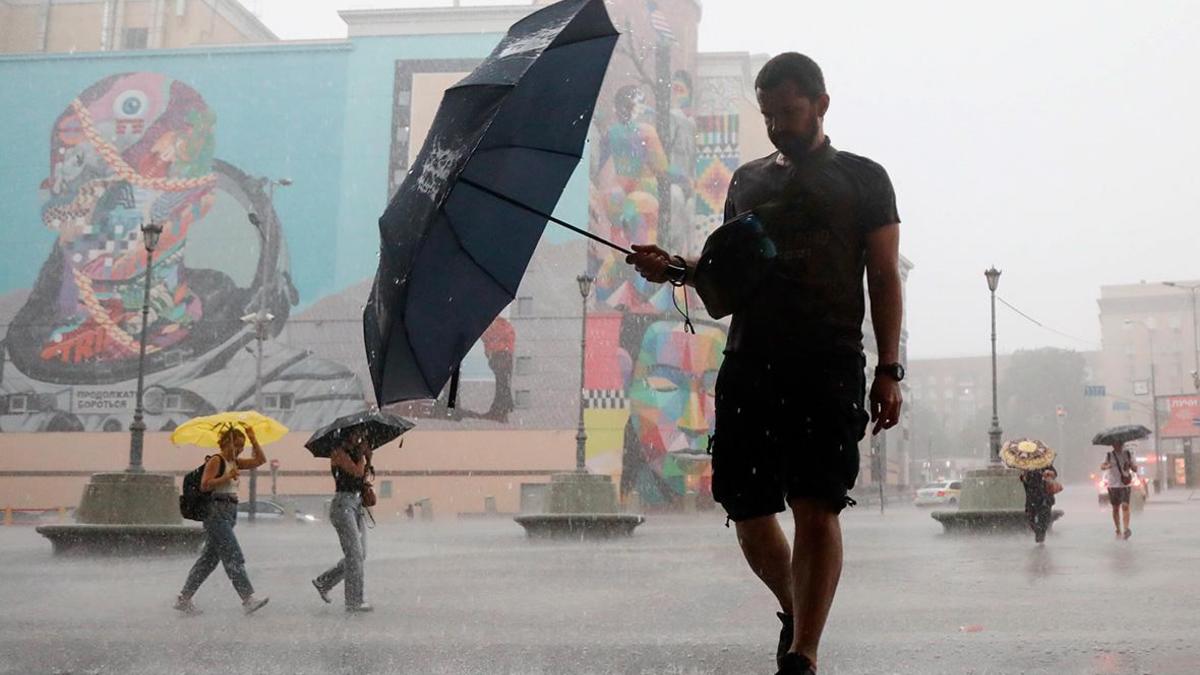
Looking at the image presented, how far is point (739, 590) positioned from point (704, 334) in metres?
40.9

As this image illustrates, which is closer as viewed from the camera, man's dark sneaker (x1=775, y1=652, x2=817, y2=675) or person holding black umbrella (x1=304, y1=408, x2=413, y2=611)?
man's dark sneaker (x1=775, y1=652, x2=817, y2=675)

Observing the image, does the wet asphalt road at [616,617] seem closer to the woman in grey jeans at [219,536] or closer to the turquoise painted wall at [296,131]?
the woman in grey jeans at [219,536]

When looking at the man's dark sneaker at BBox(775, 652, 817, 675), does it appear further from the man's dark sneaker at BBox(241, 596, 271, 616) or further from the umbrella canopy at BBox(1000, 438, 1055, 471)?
the umbrella canopy at BBox(1000, 438, 1055, 471)

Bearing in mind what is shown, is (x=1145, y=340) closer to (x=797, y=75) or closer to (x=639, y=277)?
(x=639, y=277)

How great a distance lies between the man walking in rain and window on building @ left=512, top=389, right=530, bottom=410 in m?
44.1

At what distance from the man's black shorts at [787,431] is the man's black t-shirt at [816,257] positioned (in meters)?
0.07

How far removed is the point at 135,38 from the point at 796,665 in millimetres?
61482

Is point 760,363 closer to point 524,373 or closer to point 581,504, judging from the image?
point 581,504

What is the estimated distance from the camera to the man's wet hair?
10.5 ft

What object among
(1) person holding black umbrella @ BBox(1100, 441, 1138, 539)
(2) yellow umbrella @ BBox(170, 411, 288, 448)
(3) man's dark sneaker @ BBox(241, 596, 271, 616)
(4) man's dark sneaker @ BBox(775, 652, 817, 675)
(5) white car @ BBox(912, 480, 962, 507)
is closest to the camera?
(4) man's dark sneaker @ BBox(775, 652, 817, 675)

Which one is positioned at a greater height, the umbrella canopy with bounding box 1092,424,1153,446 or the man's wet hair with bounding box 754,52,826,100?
the man's wet hair with bounding box 754,52,826,100

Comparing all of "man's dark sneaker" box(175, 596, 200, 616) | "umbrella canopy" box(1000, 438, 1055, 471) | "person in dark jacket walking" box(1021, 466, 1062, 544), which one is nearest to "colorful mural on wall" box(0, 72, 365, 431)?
"umbrella canopy" box(1000, 438, 1055, 471)

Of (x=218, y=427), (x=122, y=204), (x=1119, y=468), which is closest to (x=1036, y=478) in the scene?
(x=1119, y=468)

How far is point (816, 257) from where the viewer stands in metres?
3.12
